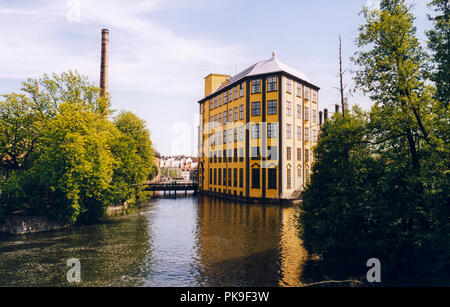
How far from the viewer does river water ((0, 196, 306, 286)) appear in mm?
12977

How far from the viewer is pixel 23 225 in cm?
2281

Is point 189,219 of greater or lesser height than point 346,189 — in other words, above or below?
below

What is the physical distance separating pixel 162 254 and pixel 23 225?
14.0m

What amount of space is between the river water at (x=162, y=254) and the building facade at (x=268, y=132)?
1493 centimetres

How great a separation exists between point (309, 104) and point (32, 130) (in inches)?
1546

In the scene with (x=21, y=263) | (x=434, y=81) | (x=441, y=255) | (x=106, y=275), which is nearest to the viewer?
(x=441, y=255)

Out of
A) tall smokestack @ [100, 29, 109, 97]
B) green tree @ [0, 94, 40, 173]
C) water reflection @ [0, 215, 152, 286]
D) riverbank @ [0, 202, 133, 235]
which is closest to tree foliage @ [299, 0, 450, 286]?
water reflection @ [0, 215, 152, 286]

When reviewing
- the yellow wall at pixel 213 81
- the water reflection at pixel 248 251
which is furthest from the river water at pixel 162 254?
the yellow wall at pixel 213 81

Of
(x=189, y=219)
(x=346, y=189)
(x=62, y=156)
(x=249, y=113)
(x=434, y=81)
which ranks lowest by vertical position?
(x=189, y=219)

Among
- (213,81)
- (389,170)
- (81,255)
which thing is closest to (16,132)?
(81,255)

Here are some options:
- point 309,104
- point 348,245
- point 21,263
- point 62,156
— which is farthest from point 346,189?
point 309,104

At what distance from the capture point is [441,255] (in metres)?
9.57

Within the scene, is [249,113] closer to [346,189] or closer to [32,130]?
[32,130]
